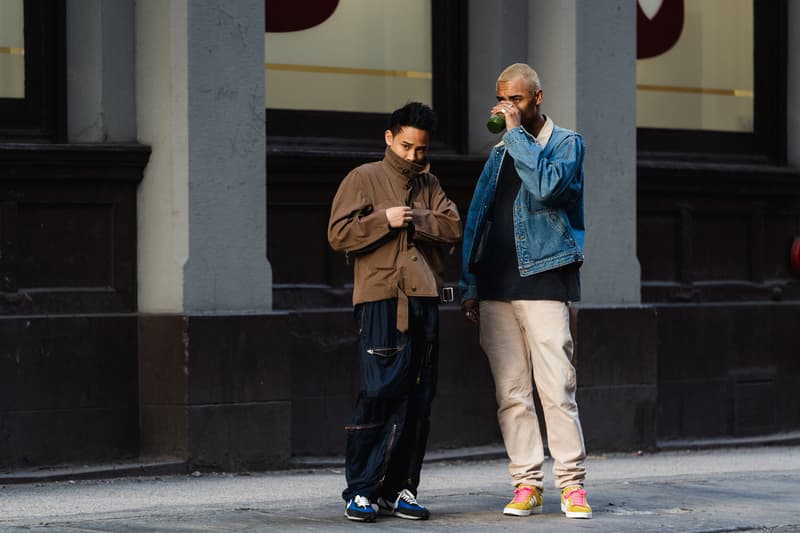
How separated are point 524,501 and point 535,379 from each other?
0.58 metres

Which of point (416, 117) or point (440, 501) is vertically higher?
point (416, 117)

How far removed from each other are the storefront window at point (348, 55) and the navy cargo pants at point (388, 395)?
340cm

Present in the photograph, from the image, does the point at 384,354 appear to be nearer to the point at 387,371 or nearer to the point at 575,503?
the point at 387,371

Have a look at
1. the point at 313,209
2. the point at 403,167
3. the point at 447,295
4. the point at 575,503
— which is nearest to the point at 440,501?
the point at 575,503

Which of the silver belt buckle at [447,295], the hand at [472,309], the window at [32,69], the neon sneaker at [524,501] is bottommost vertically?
the neon sneaker at [524,501]

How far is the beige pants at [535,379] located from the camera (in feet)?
23.5

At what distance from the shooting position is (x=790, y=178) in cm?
1199

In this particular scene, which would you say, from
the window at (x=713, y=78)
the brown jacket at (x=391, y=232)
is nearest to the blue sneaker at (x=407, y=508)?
the brown jacket at (x=391, y=232)

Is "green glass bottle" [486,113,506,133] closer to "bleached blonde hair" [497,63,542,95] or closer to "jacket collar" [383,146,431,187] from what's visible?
"bleached blonde hair" [497,63,542,95]

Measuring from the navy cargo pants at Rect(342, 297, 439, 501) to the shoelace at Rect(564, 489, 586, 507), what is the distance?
0.75 m

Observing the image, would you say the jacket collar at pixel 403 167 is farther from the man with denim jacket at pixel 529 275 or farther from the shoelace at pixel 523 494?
the shoelace at pixel 523 494

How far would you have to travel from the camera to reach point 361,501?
6895mm

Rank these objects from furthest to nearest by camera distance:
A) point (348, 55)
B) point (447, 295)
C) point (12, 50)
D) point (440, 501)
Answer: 1. point (348, 55)
2. point (12, 50)
3. point (440, 501)
4. point (447, 295)

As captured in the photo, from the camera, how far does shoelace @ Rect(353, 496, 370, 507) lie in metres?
6.89
